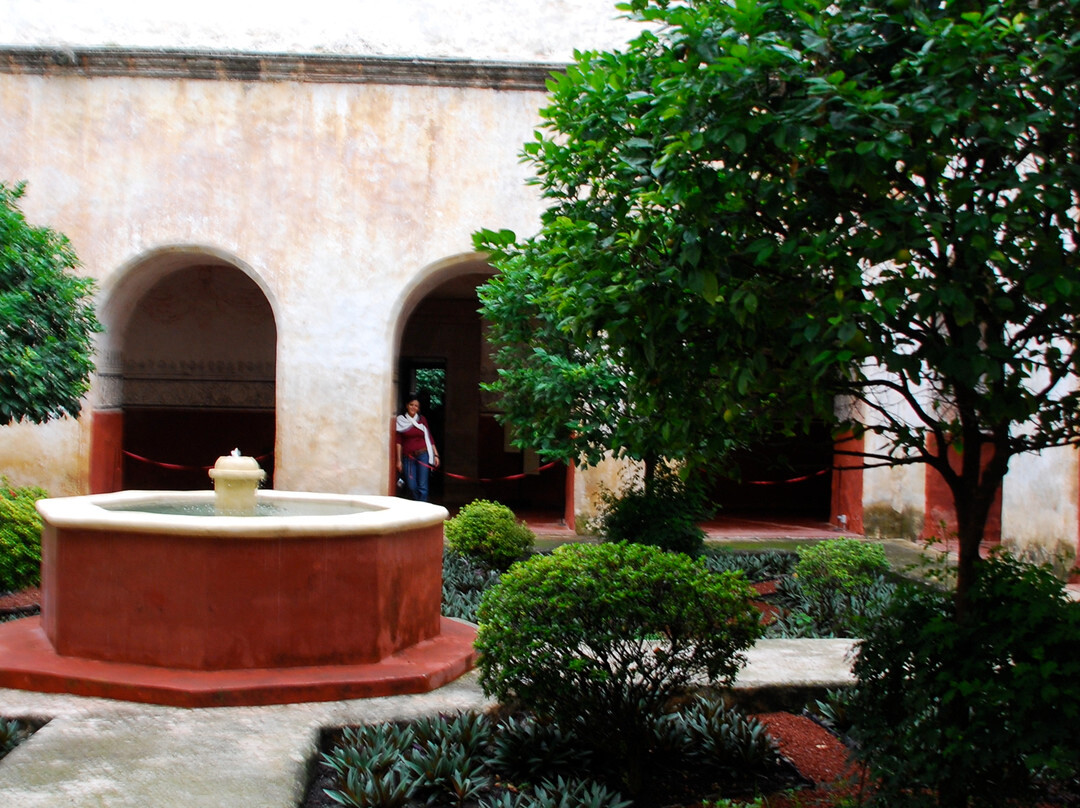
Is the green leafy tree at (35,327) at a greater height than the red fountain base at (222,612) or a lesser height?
greater

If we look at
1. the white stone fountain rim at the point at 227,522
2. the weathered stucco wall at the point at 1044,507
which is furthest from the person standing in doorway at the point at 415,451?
the white stone fountain rim at the point at 227,522

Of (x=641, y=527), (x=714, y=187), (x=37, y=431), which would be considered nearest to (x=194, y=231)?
(x=37, y=431)

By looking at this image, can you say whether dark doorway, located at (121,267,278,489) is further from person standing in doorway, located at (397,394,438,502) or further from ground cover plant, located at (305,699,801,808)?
ground cover plant, located at (305,699,801,808)

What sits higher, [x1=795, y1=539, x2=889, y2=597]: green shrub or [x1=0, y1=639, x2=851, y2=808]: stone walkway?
[x1=795, y1=539, x2=889, y2=597]: green shrub

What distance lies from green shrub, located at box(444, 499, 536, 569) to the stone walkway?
3.54 metres

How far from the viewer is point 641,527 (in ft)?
27.1

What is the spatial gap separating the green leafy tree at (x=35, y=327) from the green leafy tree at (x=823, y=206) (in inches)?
189

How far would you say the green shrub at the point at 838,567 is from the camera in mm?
7238

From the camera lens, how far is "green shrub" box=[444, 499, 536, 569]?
8.38 metres

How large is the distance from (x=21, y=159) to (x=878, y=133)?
10615 mm

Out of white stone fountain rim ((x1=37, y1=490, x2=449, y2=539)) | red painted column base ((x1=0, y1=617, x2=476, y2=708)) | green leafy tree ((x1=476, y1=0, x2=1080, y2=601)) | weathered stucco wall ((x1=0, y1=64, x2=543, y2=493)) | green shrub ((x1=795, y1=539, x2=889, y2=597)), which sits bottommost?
red painted column base ((x1=0, y1=617, x2=476, y2=708))

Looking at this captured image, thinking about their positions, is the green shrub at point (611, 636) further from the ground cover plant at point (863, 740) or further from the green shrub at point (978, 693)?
the green shrub at point (978, 693)

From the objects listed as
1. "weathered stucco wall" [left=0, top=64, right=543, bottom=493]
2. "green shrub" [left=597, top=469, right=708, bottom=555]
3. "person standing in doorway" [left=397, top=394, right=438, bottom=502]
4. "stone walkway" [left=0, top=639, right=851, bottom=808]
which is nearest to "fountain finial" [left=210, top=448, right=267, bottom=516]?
"stone walkway" [left=0, top=639, right=851, bottom=808]

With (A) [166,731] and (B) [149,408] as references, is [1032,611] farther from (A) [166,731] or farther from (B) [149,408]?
(B) [149,408]
